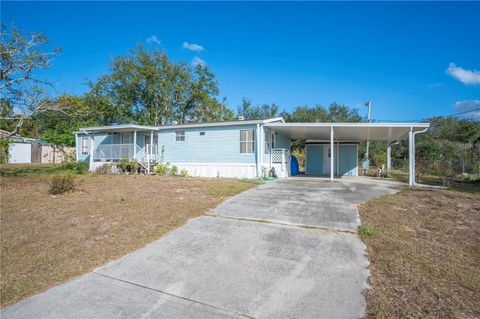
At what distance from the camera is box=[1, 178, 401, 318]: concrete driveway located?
2.91m

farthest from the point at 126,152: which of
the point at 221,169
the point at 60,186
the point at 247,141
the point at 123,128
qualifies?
the point at 247,141

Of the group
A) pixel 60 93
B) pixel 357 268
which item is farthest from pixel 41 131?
pixel 357 268

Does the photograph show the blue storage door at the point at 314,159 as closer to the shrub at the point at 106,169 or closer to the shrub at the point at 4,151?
the shrub at the point at 106,169

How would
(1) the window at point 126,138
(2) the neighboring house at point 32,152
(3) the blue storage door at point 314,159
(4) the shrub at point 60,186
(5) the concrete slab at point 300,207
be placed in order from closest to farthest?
(5) the concrete slab at point 300,207 → (4) the shrub at point 60,186 → (1) the window at point 126,138 → (3) the blue storage door at point 314,159 → (2) the neighboring house at point 32,152

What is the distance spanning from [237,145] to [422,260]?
36.3ft

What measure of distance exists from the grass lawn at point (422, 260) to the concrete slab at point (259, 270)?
273mm

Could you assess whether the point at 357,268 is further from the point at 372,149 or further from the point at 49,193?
the point at 372,149

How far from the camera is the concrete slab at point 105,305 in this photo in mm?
2830

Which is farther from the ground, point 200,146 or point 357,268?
point 200,146

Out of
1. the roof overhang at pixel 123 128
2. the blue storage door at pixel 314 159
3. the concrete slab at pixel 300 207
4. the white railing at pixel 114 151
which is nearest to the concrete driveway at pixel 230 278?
the concrete slab at pixel 300 207

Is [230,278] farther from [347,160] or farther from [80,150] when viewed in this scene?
[80,150]

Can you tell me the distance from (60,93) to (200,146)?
25.2 ft

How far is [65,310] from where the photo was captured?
2926 millimetres

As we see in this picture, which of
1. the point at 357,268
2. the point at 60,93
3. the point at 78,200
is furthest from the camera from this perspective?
the point at 60,93
